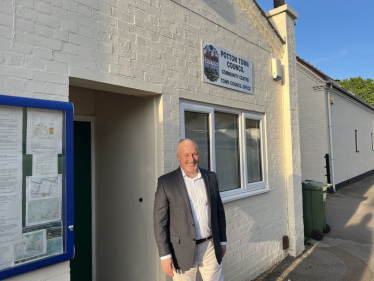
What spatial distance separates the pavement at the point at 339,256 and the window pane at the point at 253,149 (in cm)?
157

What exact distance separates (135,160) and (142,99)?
738 mm

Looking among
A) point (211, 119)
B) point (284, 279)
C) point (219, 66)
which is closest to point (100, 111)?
point (211, 119)

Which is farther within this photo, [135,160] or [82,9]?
[135,160]

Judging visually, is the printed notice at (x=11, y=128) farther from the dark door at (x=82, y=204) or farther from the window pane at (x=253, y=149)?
the window pane at (x=253, y=149)

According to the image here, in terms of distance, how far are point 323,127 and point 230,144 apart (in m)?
8.91

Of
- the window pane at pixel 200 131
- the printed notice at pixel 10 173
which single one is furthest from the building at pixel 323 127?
the printed notice at pixel 10 173

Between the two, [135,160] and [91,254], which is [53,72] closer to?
[135,160]

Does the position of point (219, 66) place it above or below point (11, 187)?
above

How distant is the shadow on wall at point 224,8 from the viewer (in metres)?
3.95

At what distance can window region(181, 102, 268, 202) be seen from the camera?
3697 millimetres

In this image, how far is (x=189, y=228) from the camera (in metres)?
2.45

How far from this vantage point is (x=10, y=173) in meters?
2.00

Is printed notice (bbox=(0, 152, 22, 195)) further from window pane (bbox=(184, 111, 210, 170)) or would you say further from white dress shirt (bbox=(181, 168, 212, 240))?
window pane (bbox=(184, 111, 210, 170))

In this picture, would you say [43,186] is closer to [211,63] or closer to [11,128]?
[11,128]
